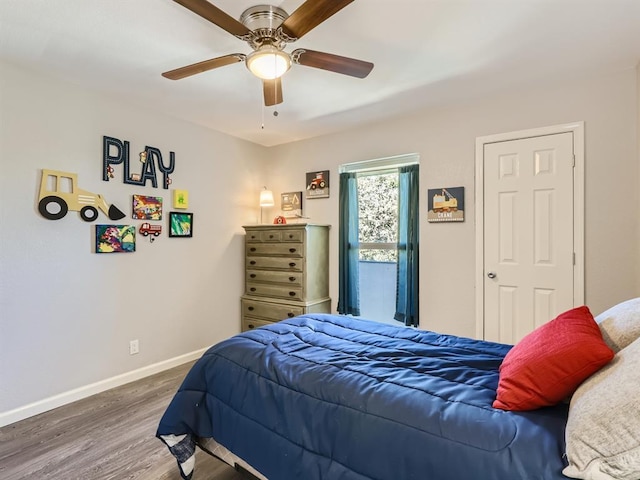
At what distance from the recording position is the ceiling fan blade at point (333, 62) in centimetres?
181

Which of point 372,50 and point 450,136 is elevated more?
point 372,50

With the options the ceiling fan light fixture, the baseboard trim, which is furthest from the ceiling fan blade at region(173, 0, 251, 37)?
the baseboard trim

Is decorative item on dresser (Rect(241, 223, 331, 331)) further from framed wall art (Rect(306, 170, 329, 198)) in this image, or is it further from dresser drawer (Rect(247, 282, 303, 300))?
framed wall art (Rect(306, 170, 329, 198))

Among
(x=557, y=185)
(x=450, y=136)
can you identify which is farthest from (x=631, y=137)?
(x=450, y=136)

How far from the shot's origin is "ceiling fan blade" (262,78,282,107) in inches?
84.7

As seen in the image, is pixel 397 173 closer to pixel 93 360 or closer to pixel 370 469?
pixel 370 469

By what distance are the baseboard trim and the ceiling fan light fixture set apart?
2.76 metres

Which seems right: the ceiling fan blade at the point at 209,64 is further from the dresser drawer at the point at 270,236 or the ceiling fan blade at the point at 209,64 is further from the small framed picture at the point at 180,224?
the dresser drawer at the point at 270,236

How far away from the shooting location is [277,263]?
3.72 m

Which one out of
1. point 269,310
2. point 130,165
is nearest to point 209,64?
point 130,165

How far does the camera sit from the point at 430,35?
2.02 m

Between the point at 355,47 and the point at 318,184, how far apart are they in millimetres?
1901

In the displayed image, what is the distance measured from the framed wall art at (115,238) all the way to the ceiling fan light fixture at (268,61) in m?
1.92

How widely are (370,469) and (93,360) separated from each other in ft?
8.65
